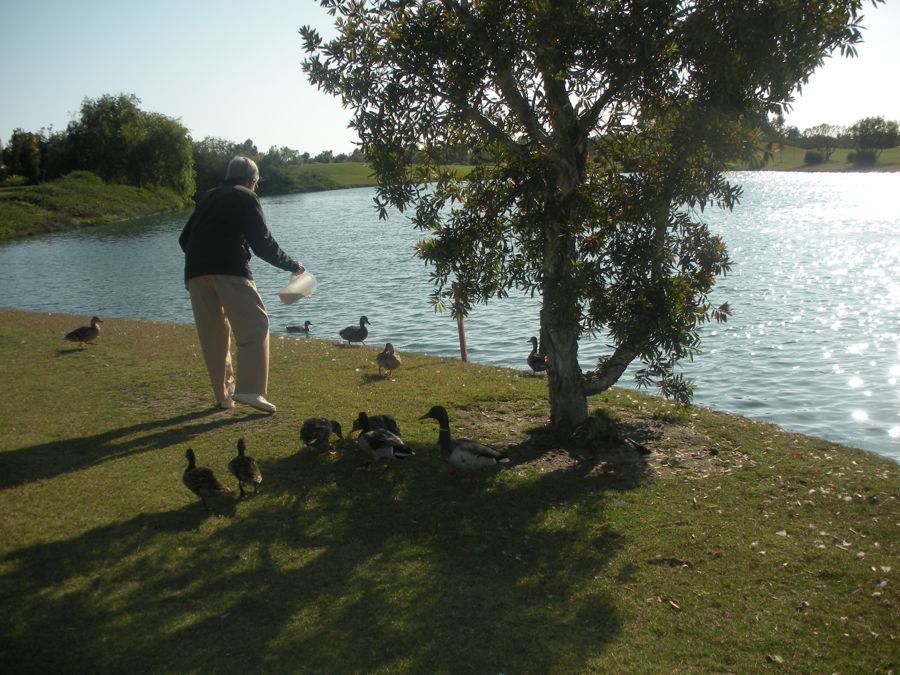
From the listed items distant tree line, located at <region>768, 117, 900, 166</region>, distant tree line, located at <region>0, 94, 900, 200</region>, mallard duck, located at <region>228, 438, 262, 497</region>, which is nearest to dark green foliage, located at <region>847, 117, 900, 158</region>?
distant tree line, located at <region>768, 117, 900, 166</region>

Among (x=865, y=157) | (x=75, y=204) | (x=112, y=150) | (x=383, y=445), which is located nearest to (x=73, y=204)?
(x=75, y=204)

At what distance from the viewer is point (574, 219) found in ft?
30.4

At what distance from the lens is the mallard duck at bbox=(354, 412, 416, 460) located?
9031 mm

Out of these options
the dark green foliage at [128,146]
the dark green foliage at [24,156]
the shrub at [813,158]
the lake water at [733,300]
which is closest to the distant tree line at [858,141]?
the shrub at [813,158]

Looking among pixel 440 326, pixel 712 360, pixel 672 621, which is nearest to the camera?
pixel 672 621

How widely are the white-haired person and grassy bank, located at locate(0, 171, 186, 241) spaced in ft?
219

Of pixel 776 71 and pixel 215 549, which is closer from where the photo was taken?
pixel 215 549

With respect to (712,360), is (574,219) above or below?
above

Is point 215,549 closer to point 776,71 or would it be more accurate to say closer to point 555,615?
point 555,615

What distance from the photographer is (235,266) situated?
9.90 m

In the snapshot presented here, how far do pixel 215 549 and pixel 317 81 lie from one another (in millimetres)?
5984

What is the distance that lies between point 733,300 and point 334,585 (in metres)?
24.6

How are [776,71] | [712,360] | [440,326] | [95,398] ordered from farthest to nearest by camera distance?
[440,326]
[712,360]
[95,398]
[776,71]

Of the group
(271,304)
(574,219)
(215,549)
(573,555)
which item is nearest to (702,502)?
(573,555)
